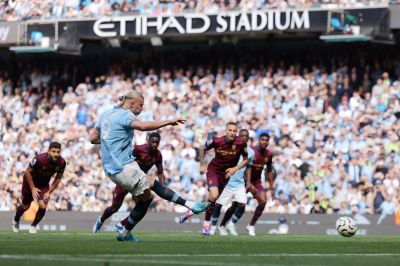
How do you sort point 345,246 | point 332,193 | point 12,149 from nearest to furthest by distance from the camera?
1. point 345,246
2. point 332,193
3. point 12,149

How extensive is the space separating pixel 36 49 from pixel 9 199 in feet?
17.6

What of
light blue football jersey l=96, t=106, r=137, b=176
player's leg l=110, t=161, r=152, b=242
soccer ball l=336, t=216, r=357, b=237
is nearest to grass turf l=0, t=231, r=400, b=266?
player's leg l=110, t=161, r=152, b=242

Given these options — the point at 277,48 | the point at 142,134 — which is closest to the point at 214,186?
the point at 142,134

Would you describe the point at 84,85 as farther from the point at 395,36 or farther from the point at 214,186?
the point at 214,186

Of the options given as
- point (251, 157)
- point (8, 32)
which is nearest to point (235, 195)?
point (251, 157)

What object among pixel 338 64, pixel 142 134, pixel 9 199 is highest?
pixel 338 64

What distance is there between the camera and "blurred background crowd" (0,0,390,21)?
3150 cm

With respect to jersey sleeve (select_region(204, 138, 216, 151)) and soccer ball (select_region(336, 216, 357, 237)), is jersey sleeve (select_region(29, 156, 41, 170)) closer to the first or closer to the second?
jersey sleeve (select_region(204, 138, 216, 151))

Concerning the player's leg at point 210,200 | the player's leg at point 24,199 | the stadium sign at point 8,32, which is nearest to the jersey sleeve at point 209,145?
the player's leg at point 210,200

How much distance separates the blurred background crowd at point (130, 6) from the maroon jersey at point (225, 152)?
10.2m

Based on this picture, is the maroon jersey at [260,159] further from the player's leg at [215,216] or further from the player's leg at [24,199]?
the player's leg at [24,199]

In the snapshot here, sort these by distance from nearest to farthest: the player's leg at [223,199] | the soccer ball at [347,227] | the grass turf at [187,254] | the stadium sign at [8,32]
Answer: the grass turf at [187,254] < the soccer ball at [347,227] < the player's leg at [223,199] < the stadium sign at [8,32]

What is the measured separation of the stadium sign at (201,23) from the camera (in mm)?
31562

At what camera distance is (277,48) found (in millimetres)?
34531
